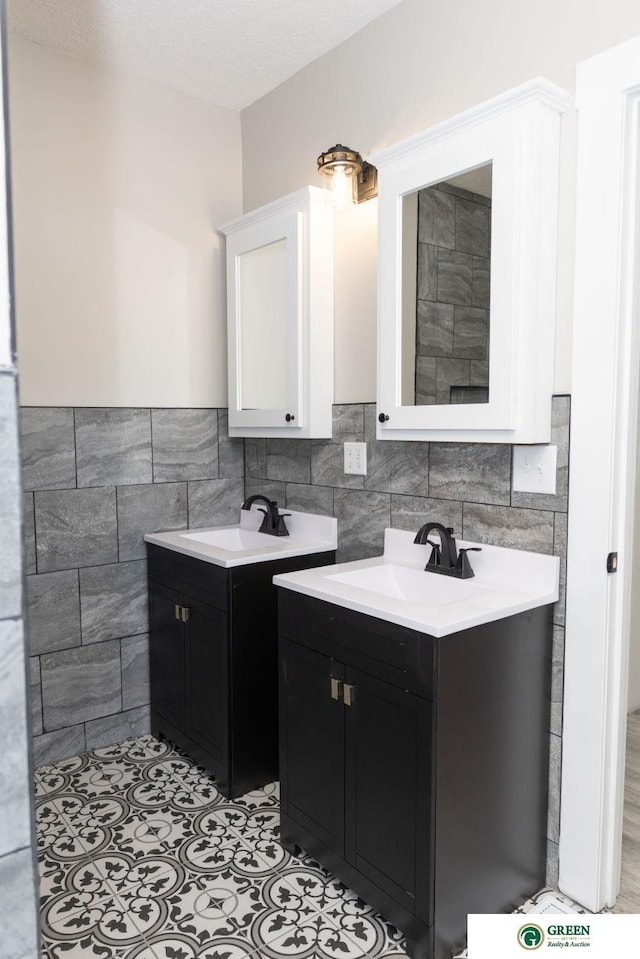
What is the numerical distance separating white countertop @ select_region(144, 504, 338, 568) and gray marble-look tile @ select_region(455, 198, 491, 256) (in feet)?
3.73

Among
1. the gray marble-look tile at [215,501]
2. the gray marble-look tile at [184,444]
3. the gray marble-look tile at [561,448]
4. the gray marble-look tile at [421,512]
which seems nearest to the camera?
the gray marble-look tile at [561,448]

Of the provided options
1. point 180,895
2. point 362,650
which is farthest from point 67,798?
point 362,650

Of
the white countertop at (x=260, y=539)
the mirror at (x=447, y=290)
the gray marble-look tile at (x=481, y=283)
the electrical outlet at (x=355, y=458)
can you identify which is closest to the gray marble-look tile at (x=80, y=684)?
the white countertop at (x=260, y=539)

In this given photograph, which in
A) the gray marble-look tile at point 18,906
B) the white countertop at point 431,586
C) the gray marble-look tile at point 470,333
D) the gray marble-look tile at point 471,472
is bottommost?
the gray marble-look tile at point 18,906

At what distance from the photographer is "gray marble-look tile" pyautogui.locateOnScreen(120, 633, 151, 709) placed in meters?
2.80

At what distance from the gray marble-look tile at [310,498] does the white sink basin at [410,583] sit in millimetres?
497

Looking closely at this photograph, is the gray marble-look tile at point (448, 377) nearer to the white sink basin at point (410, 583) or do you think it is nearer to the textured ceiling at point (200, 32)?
the white sink basin at point (410, 583)

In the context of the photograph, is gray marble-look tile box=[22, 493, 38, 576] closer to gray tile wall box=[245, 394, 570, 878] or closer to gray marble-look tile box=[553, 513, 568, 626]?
gray tile wall box=[245, 394, 570, 878]

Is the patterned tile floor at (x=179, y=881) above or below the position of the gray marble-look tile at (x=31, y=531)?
below

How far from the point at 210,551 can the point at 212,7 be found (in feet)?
5.98

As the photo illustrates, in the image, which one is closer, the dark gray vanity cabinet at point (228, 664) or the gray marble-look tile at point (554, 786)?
the gray marble-look tile at point (554, 786)

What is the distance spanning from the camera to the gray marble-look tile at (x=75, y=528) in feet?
8.45

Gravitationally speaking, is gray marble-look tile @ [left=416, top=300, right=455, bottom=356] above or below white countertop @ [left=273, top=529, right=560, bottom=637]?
above

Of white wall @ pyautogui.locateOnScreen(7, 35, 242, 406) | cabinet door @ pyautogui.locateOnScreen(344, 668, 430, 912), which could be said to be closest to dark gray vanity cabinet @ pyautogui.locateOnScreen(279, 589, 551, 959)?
cabinet door @ pyautogui.locateOnScreen(344, 668, 430, 912)
